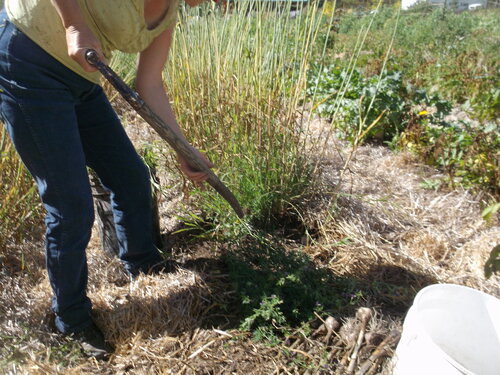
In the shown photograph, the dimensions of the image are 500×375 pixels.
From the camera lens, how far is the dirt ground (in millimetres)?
1824

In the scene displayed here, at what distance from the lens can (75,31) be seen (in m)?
1.48

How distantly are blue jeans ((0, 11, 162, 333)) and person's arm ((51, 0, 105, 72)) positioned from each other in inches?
6.4

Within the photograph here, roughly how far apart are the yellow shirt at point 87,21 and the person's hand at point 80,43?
97mm

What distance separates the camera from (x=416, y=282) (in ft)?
7.54

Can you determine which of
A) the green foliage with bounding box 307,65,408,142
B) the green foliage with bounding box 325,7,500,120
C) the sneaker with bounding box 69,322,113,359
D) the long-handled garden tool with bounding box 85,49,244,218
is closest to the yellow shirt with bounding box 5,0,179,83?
the long-handled garden tool with bounding box 85,49,244,218

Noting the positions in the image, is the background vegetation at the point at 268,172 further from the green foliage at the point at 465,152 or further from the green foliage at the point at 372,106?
the green foliage at the point at 372,106

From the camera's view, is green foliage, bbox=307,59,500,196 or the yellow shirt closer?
the yellow shirt

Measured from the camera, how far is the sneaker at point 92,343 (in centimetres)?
192

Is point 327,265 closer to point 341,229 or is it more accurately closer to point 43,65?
point 341,229

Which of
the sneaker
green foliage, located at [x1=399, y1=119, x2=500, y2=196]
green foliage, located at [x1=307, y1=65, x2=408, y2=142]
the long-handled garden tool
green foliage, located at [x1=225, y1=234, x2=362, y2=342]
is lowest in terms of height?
the sneaker

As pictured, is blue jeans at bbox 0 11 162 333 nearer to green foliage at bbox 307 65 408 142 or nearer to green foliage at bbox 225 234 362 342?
green foliage at bbox 225 234 362 342

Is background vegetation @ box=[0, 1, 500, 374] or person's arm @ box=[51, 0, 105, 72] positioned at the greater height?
person's arm @ box=[51, 0, 105, 72]

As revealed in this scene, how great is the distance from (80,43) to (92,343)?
120 cm

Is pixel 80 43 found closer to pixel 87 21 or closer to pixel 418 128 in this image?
pixel 87 21
